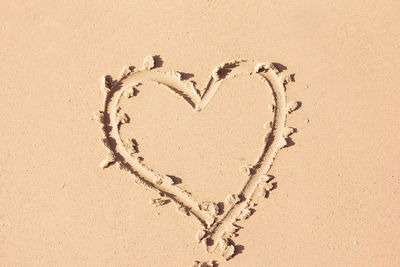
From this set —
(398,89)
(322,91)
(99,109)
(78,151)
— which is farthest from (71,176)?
(398,89)

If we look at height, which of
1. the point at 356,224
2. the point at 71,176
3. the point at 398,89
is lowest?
the point at 71,176

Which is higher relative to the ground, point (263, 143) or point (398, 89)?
point (398, 89)

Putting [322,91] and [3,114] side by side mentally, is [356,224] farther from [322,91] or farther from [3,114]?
[3,114]
